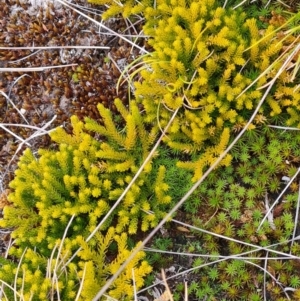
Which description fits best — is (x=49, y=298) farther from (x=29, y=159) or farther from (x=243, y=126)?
(x=243, y=126)

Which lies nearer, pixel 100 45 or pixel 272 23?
pixel 272 23

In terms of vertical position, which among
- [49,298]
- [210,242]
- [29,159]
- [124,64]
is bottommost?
[49,298]

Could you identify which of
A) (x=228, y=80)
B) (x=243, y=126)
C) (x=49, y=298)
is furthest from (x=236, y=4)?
(x=49, y=298)

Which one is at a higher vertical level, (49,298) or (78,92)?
(78,92)

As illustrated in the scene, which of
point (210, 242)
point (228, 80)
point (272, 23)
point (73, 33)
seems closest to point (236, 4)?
point (272, 23)

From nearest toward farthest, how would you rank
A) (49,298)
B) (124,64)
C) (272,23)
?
1. (49,298)
2. (272,23)
3. (124,64)

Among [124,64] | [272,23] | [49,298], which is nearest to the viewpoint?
[49,298]

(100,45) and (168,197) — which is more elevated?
(100,45)

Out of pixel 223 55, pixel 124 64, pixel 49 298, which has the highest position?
pixel 223 55

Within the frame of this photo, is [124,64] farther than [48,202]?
Yes

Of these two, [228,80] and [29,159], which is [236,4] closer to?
[228,80]
